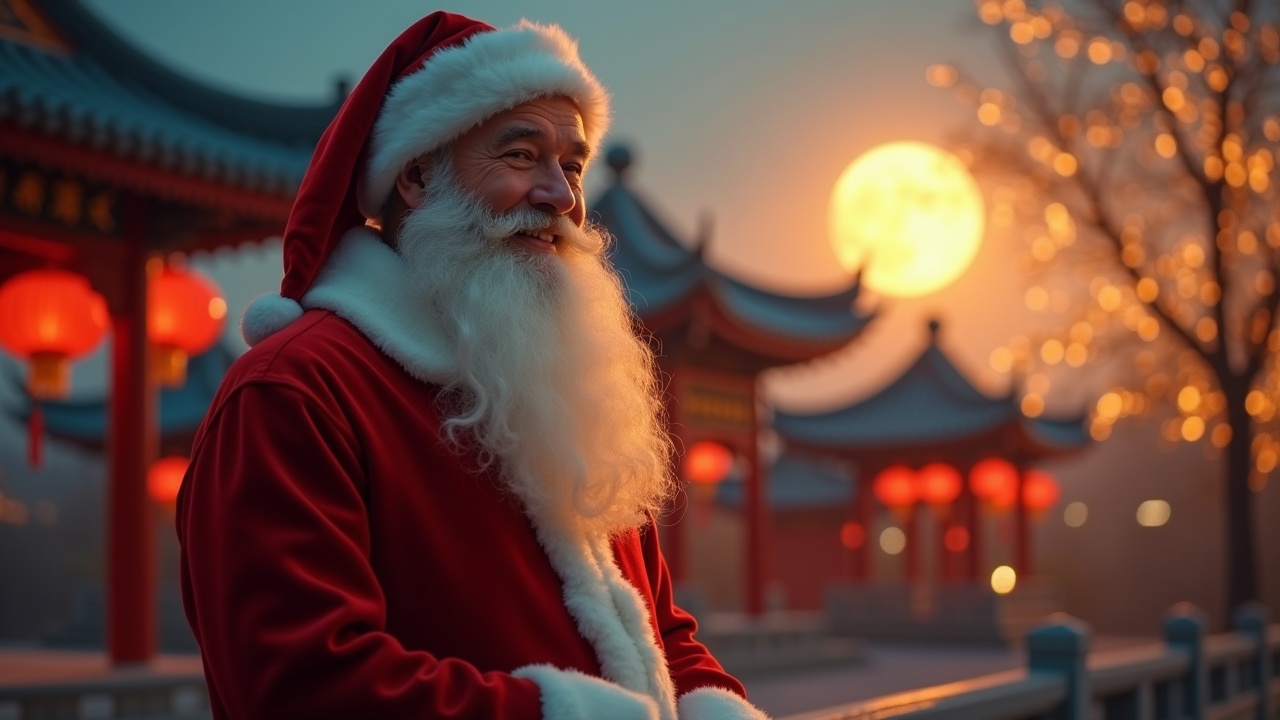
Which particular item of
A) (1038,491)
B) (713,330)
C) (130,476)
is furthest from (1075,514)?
(130,476)

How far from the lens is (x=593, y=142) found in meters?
2.19

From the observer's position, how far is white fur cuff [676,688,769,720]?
1.81 m

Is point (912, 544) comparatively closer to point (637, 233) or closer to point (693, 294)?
point (637, 233)

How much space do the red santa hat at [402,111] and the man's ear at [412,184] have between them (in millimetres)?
17

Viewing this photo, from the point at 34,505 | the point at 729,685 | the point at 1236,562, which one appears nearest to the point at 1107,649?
the point at 1236,562

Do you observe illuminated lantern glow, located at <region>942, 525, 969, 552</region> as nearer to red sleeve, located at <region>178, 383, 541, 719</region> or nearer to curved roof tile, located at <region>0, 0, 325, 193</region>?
curved roof tile, located at <region>0, 0, 325, 193</region>

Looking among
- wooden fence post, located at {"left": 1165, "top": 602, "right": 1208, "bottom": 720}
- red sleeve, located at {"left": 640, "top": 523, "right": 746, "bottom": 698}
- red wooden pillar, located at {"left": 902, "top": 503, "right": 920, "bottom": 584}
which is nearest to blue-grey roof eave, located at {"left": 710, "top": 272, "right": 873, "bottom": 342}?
wooden fence post, located at {"left": 1165, "top": 602, "right": 1208, "bottom": 720}

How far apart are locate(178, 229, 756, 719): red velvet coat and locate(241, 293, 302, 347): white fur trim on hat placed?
0.03 metres

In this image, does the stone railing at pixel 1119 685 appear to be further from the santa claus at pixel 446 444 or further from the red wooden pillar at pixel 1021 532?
the red wooden pillar at pixel 1021 532

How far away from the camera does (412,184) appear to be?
75.4 inches

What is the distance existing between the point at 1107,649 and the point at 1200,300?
603cm

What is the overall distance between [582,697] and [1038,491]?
64.0ft

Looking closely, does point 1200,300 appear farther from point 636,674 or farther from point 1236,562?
point 636,674

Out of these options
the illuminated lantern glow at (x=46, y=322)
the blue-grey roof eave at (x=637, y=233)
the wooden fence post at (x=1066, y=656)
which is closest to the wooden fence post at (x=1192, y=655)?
the wooden fence post at (x=1066, y=656)
